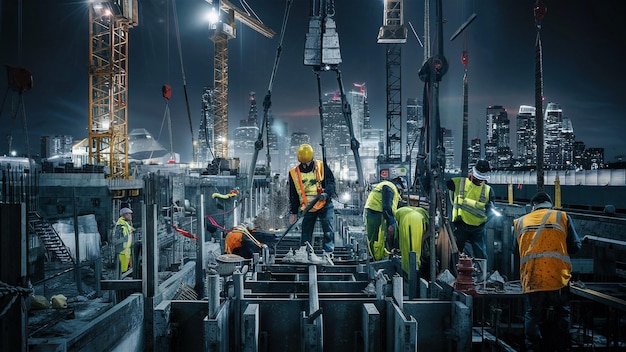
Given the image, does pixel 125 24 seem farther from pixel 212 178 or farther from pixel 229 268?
pixel 229 268

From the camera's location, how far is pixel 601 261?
689 cm

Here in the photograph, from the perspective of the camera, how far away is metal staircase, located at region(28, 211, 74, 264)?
1475cm

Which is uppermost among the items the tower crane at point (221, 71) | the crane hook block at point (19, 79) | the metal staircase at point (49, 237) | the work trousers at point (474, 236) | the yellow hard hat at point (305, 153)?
the tower crane at point (221, 71)

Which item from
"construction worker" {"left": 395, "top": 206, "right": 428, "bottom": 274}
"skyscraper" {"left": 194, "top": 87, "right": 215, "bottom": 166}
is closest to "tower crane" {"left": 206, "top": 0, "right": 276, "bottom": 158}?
"skyscraper" {"left": 194, "top": 87, "right": 215, "bottom": 166}

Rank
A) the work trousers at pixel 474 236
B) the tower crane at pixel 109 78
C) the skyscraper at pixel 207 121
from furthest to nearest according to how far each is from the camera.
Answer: the tower crane at pixel 109 78
the skyscraper at pixel 207 121
the work trousers at pixel 474 236

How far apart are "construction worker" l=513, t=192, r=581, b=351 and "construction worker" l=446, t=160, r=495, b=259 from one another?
7.63 ft


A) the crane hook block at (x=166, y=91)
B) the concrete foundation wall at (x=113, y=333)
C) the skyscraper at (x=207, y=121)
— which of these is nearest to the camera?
the concrete foundation wall at (x=113, y=333)

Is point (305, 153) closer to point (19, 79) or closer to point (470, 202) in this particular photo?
point (470, 202)

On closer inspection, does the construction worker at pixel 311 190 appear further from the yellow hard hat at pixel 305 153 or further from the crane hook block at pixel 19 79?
the crane hook block at pixel 19 79

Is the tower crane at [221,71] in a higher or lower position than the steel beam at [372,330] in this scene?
higher

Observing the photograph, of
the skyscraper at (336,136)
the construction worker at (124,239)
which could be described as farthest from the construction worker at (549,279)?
the skyscraper at (336,136)

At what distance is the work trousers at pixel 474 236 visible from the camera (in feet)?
23.3

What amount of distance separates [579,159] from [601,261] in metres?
145

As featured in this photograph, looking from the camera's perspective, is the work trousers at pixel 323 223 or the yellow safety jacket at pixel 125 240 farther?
the yellow safety jacket at pixel 125 240
